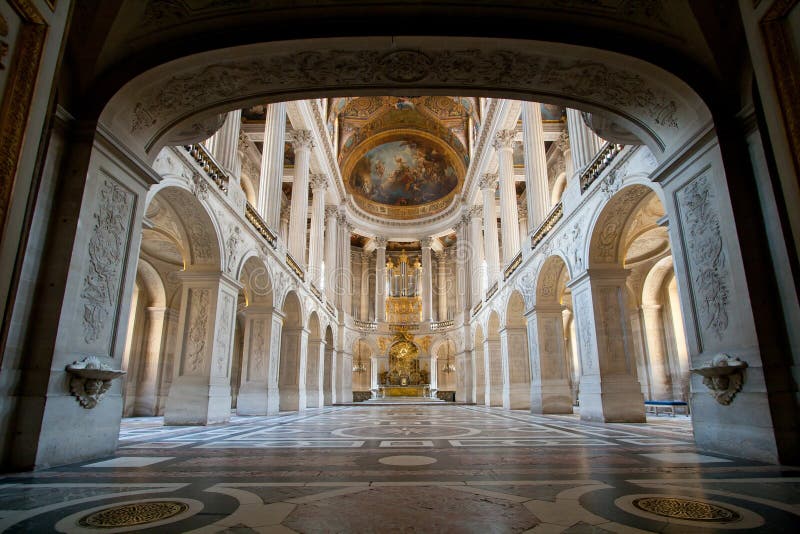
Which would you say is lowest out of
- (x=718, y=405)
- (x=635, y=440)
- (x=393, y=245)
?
(x=635, y=440)

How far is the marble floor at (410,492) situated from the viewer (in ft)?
6.78

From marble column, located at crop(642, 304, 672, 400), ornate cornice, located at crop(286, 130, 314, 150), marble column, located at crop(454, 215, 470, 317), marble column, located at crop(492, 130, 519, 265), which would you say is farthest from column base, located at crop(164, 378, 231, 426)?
marble column, located at crop(454, 215, 470, 317)

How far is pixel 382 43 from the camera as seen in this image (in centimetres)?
502

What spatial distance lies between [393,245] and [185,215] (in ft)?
82.5

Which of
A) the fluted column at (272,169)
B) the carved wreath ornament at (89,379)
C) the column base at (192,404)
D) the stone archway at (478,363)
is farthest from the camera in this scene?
the stone archway at (478,363)

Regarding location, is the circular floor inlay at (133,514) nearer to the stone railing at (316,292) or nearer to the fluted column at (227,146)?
the fluted column at (227,146)

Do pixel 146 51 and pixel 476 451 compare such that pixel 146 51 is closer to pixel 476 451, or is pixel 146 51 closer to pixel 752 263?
pixel 476 451

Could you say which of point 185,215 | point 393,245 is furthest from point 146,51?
point 393,245

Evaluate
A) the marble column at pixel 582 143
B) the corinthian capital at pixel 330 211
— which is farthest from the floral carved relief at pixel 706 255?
the corinthian capital at pixel 330 211

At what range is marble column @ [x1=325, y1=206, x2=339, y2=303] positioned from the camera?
24.2 meters

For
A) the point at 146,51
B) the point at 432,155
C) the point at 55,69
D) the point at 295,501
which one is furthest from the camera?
the point at 432,155

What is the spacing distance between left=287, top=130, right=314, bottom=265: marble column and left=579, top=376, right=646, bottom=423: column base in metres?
11.2

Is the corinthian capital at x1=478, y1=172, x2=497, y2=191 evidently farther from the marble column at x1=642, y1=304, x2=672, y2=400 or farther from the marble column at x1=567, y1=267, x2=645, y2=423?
the marble column at x1=567, y1=267, x2=645, y2=423

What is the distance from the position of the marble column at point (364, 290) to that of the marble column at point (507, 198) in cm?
1671
